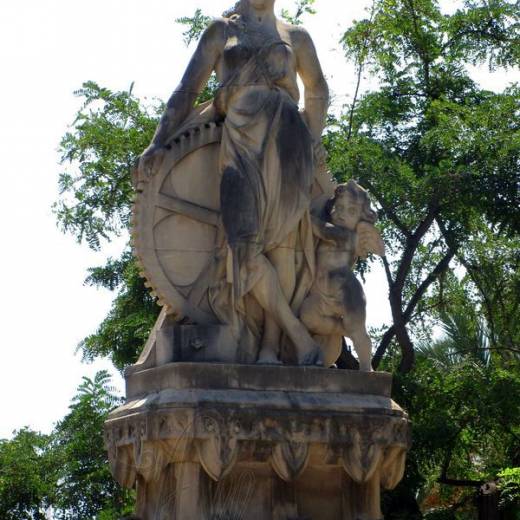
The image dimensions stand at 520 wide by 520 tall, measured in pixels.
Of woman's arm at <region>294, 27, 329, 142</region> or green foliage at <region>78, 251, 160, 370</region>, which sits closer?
woman's arm at <region>294, 27, 329, 142</region>

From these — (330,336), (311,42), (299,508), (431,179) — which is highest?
(431,179)

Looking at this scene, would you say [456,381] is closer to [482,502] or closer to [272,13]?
[482,502]

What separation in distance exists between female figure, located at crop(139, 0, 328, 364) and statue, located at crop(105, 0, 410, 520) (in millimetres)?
12

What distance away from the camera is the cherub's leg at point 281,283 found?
47.4 ft

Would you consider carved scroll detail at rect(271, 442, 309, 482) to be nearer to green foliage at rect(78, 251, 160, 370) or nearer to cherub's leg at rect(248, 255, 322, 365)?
cherub's leg at rect(248, 255, 322, 365)

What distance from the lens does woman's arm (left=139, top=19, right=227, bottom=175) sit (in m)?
15.0

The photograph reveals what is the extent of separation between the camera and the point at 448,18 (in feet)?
80.8

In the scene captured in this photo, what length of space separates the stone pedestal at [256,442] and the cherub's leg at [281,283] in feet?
1.14

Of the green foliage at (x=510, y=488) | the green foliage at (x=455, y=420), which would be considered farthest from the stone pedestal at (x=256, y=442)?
the green foliage at (x=455, y=420)

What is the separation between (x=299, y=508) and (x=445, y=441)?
7626 millimetres

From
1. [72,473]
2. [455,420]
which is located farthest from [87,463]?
[455,420]

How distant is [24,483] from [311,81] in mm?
9917

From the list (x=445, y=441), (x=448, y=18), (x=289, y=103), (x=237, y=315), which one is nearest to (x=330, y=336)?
(x=237, y=315)

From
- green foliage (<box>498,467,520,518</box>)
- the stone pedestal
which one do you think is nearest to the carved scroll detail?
the stone pedestal
